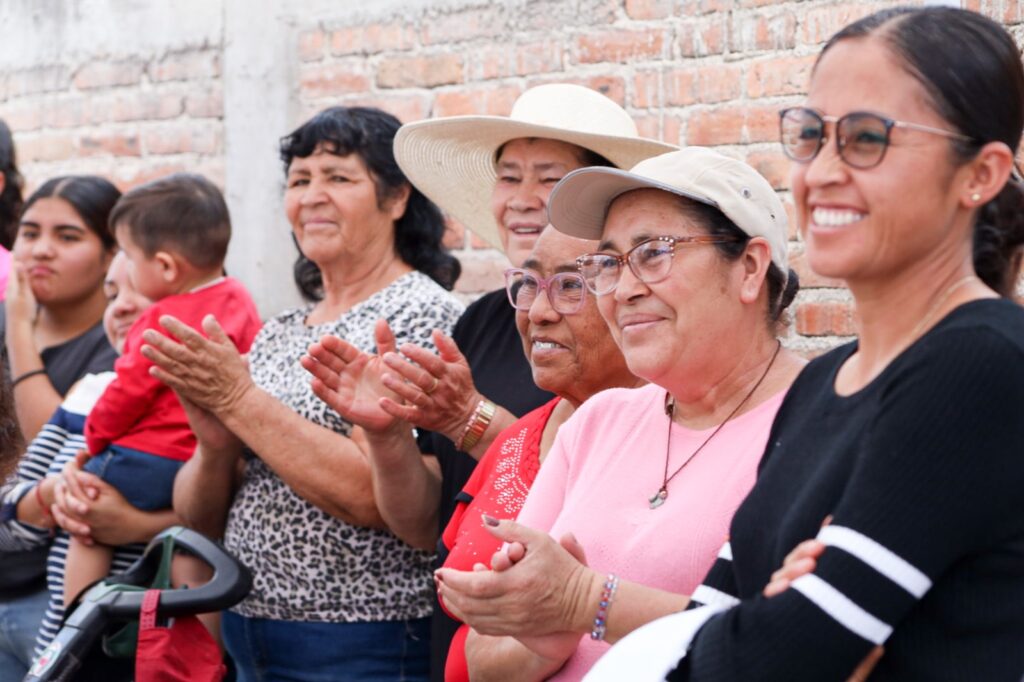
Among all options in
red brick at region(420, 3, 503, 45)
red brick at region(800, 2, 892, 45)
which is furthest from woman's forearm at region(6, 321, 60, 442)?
red brick at region(800, 2, 892, 45)

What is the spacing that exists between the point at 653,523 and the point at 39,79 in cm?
448

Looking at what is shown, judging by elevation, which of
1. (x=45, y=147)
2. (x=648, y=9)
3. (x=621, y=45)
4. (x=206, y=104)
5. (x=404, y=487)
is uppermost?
(x=648, y=9)

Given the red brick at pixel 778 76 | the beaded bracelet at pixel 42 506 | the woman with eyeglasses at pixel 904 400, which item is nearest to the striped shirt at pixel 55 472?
the beaded bracelet at pixel 42 506

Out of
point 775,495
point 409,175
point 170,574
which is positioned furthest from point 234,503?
point 775,495

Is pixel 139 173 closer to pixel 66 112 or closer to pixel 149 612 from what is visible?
pixel 66 112

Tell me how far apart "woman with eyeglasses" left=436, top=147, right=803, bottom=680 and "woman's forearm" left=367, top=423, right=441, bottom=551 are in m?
0.75

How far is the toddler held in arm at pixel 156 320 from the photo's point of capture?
3838 millimetres

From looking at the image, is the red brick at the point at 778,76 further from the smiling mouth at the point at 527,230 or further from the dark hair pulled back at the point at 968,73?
the dark hair pulled back at the point at 968,73

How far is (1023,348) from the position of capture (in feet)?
4.94

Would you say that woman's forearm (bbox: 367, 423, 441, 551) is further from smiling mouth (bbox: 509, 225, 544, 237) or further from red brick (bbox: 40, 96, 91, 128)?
red brick (bbox: 40, 96, 91, 128)

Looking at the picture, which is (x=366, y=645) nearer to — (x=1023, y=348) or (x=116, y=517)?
(x=116, y=517)

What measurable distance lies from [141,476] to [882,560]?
2735 millimetres

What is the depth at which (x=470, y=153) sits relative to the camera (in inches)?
137

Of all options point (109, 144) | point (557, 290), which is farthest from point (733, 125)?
point (109, 144)
